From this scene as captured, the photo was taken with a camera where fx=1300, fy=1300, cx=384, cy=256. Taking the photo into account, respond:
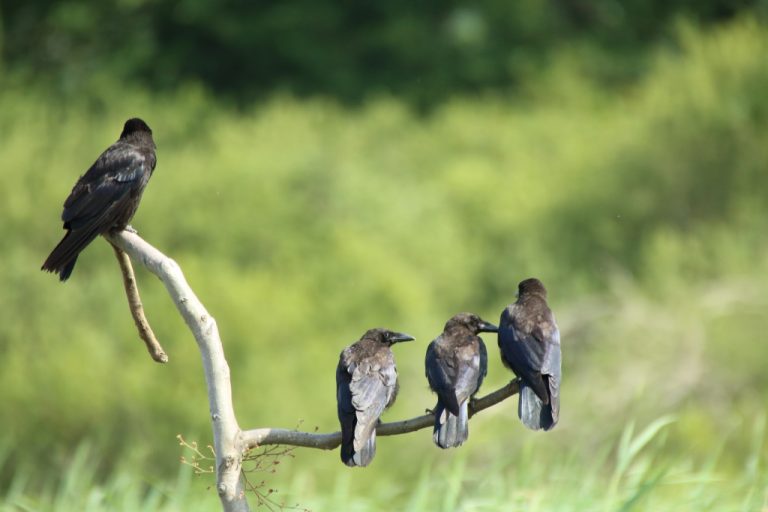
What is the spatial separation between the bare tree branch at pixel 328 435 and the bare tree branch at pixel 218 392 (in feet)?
0.15

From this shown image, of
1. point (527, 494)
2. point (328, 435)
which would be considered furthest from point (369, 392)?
point (527, 494)

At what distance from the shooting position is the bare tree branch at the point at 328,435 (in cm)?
284

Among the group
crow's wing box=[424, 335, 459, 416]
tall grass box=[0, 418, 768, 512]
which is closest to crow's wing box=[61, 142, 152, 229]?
crow's wing box=[424, 335, 459, 416]

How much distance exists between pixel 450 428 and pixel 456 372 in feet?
0.68

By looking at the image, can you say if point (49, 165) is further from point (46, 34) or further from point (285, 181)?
point (46, 34)

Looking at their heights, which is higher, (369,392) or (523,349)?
(523,349)

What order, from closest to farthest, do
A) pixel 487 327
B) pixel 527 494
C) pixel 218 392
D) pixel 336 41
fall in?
pixel 218 392 → pixel 487 327 → pixel 527 494 → pixel 336 41

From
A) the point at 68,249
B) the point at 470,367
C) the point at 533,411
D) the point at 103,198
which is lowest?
the point at 533,411

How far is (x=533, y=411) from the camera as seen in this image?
3186 mm

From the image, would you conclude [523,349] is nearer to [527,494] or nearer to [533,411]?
[533,411]

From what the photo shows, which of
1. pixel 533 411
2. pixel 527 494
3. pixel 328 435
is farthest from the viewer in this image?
pixel 527 494

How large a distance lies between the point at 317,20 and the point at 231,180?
7.32 meters

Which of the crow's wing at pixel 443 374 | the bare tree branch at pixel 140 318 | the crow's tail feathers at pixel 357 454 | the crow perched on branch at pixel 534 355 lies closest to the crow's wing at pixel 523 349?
the crow perched on branch at pixel 534 355

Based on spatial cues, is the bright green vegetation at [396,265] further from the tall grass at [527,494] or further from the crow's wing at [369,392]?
the crow's wing at [369,392]
